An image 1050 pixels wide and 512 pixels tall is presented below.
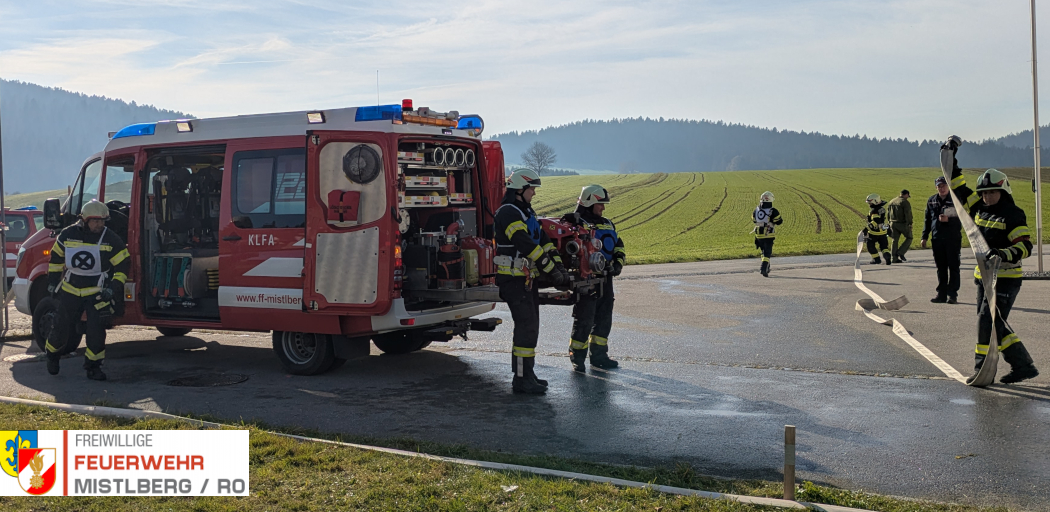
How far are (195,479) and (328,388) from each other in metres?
3.06

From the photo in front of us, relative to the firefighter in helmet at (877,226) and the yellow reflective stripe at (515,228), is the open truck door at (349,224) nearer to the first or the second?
the yellow reflective stripe at (515,228)

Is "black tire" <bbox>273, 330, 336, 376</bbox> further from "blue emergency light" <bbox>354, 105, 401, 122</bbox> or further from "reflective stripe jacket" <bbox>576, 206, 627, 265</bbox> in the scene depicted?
"reflective stripe jacket" <bbox>576, 206, 627, 265</bbox>

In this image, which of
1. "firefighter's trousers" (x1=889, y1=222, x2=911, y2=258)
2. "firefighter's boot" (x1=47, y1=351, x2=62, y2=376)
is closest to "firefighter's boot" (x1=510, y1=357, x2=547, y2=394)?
"firefighter's boot" (x1=47, y1=351, x2=62, y2=376)

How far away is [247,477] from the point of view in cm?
503

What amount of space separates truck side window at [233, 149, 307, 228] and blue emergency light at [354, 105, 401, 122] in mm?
717

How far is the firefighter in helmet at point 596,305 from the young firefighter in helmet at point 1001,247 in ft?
10.7

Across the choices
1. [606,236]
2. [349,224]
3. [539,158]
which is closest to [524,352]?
[606,236]

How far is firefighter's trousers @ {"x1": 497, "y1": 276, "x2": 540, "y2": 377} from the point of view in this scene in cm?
776

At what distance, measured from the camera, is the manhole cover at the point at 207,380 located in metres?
8.37

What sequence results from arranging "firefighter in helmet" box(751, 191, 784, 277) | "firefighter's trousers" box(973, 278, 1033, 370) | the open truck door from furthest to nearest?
"firefighter in helmet" box(751, 191, 784, 277) < the open truck door < "firefighter's trousers" box(973, 278, 1033, 370)

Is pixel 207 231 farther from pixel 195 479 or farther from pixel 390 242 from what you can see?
pixel 195 479

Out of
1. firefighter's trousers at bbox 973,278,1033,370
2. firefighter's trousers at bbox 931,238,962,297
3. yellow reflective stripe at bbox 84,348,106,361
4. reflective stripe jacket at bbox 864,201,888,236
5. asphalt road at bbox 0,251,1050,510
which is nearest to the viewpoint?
asphalt road at bbox 0,251,1050,510

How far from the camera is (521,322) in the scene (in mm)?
7809

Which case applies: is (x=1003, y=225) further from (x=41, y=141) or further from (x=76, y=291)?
(x=41, y=141)
